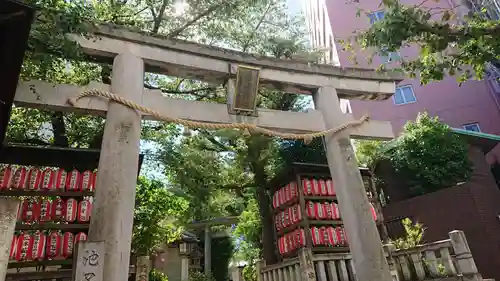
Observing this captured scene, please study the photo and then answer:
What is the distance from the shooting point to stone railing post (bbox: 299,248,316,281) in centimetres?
727

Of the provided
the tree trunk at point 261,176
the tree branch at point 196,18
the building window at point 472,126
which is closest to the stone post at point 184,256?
the tree trunk at point 261,176

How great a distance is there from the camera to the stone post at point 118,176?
14.6ft

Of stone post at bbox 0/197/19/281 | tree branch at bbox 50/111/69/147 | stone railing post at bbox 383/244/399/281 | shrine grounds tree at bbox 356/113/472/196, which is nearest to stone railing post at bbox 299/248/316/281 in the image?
stone railing post at bbox 383/244/399/281

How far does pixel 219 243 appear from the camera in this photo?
2333 cm

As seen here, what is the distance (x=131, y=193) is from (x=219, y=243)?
1946 cm

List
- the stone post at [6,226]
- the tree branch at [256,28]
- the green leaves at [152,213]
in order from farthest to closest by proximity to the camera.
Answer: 1. the tree branch at [256,28]
2. the green leaves at [152,213]
3. the stone post at [6,226]

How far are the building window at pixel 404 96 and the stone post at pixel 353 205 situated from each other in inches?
558

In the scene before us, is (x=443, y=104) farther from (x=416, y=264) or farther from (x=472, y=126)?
(x=416, y=264)

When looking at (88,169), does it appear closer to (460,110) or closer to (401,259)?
(401,259)

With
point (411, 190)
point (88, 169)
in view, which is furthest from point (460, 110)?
point (88, 169)

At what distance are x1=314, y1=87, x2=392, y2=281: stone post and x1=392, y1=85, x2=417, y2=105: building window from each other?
46.5 ft

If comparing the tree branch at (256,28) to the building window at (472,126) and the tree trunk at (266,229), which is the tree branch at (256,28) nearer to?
the tree trunk at (266,229)

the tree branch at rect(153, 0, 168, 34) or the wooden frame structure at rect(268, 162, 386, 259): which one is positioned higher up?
the tree branch at rect(153, 0, 168, 34)

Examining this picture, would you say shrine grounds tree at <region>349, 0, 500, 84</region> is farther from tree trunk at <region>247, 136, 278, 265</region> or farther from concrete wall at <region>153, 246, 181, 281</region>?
concrete wall at <region>153, 246, 181, 281</region>
